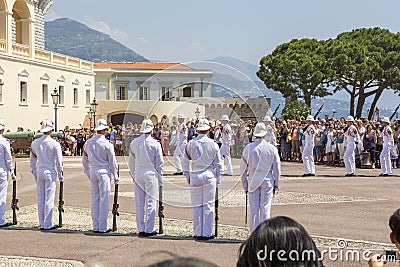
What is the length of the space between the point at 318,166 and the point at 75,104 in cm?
3335

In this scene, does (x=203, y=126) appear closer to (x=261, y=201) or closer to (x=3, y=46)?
(x=261, y=201)

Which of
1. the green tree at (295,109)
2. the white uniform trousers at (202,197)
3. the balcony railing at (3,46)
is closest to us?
the white uniform trousers at (202,197)

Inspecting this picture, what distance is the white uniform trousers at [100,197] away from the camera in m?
11.5

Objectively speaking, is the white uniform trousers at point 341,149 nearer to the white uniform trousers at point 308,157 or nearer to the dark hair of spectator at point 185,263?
the white uniform trousers at point 308,157

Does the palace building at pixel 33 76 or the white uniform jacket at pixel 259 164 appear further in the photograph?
the palace building at pixel 33 76

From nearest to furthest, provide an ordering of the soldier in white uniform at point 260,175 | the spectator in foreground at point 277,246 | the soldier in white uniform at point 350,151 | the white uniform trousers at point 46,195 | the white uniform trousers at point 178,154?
the spectator in foreground at point 277,246, the soldier in white uniform at point 260,175, the white uniform trousers at point 46,195, the white uniform trousers at point 178,154, the soldier in white uniform at point 350,151

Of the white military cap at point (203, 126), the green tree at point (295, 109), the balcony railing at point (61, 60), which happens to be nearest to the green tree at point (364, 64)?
the green tree at point (295, 109)

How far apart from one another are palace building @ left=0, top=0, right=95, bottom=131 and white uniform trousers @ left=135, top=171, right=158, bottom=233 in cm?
3250

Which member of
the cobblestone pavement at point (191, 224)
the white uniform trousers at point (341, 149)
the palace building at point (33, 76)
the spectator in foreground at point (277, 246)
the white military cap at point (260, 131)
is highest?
the palace building at point (33, 76)

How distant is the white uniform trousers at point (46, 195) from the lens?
38.9ft

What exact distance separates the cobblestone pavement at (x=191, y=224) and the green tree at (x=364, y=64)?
1402 inches

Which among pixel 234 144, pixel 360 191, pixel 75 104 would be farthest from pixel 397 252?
pixel 75 104

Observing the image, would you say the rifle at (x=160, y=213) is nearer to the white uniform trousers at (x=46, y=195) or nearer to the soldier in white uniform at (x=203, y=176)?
the soldier in white uniform at (x=203, y=176)

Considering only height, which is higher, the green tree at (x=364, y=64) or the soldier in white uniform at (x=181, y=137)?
the green tree at (x=364, y=64)
